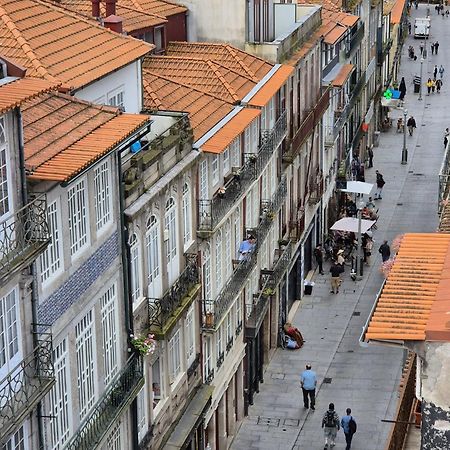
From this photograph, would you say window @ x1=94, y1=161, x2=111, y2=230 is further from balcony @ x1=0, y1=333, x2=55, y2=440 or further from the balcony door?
the balcony door

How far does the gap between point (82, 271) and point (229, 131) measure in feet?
36.6

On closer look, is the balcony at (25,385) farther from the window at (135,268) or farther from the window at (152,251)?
the window at (152,251)

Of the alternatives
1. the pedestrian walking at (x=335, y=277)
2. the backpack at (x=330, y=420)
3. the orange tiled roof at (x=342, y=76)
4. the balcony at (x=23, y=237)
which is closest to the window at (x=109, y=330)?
the balcony at (x=23, y=237)

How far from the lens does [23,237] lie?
18.4m

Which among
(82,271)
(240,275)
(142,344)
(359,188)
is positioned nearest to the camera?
(82,271)

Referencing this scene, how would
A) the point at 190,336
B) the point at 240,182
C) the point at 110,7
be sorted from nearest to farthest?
the point at 190,336 → the point at 110,7 → the point at 240,182

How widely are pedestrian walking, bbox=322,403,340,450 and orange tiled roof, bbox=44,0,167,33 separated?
1335 centimetres

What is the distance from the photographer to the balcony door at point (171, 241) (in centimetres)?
2847

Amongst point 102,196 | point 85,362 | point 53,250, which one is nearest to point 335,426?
point 85,362

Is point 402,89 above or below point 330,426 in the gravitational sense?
below

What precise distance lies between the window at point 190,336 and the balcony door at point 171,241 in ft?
5.90

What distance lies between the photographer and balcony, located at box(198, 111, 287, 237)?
31875 millimetres

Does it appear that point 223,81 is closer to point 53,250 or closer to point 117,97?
point 117,97

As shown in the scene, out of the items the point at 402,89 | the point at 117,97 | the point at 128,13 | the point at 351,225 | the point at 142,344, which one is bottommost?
the point at 402,89
